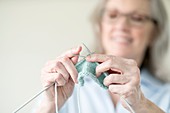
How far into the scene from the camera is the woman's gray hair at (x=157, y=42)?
4.82 feet

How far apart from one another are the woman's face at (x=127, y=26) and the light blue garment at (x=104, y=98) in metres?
0.14

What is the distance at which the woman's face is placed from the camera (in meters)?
1.38

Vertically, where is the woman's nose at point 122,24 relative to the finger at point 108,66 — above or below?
below

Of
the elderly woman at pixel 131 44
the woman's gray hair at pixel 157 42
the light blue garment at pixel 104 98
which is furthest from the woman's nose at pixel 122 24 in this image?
the light blue garment at pixel 104 98

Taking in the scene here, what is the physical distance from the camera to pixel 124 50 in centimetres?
139

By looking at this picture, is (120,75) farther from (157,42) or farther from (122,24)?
(157,42)

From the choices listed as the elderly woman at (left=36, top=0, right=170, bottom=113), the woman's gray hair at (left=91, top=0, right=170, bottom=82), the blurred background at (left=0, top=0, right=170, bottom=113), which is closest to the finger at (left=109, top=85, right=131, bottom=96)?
the elderly woman at (left=36, top=0, right=170, bottom=113)

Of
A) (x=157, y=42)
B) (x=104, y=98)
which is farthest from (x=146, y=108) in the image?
(x=157, y=42)

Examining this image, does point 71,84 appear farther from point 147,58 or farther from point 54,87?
point 147,58

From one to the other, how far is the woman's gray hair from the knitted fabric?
0.72 m

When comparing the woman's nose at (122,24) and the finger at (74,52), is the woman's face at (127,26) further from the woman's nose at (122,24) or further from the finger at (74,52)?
the finger at (74,52)

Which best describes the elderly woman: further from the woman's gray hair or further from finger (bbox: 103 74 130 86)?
finger (bbox: 103 74 130 86)

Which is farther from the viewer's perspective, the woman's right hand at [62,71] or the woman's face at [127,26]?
the woman's face at [127,26]

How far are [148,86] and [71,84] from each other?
602 mm
